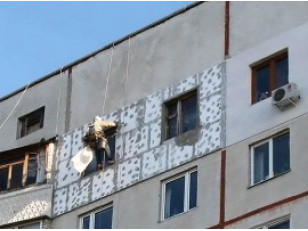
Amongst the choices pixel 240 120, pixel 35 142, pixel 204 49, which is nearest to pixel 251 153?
pixel 240 120

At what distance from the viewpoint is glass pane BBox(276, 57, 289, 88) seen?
40.4 m

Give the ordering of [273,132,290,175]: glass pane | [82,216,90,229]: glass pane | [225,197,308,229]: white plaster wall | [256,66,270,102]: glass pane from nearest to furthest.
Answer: [225,197,308,229]: white plaster wall → [273,132,290,175]: glass pane → [256,66,270,102]: glass pane → [82,216,90,229]: glass pane

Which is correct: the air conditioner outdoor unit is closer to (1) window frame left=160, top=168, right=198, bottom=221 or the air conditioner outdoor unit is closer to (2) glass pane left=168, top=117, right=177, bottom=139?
(1) window frame left=160, top=168, right=198, bottom=221

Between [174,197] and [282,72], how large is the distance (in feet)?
12.8

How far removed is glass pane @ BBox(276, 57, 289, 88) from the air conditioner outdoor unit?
0.53 metres

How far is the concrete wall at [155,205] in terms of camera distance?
39844mm

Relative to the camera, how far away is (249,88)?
40938mm

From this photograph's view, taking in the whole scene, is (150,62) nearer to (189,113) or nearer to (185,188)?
(189,113)

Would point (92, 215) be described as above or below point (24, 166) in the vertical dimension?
below

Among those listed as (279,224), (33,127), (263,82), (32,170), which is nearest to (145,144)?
(263,82)

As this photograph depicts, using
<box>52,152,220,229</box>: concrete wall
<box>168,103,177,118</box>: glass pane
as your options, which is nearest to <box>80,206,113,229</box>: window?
<box>52,152,220,229</box>: concrete wall

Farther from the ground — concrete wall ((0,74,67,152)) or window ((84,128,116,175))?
concrete wall ((0,74,67,152))

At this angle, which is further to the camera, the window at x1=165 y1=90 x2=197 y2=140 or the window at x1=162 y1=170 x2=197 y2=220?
the window at x1=165 y1=90 x2=197 y2=140

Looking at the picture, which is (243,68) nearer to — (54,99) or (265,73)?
(265,73)
